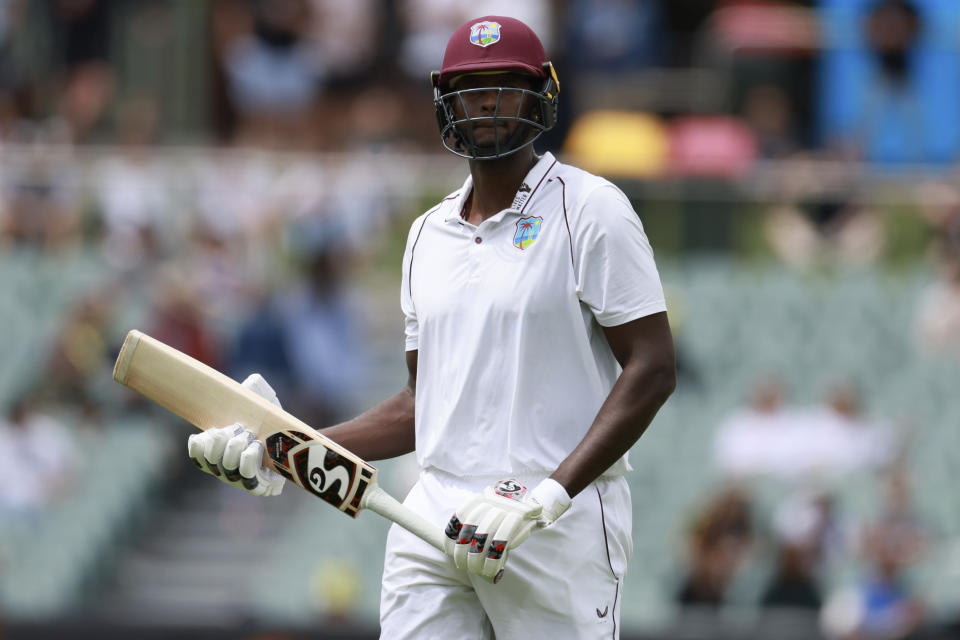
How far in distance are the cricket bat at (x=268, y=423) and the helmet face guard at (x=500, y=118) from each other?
783mm

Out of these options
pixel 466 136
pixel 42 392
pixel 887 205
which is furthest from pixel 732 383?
pixel 466 136

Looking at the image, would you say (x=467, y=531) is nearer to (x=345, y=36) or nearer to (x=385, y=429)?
(x=385, y=429)

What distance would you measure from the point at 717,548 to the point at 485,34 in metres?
5.53

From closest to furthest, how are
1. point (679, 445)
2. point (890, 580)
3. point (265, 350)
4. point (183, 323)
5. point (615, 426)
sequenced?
point (615, 426) < point (890, 580) < point (679, 445) < point (183, 323) < point (265, 350)

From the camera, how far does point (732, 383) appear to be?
10.6 meters

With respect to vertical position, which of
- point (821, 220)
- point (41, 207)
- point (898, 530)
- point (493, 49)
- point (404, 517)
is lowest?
point (898, 530)

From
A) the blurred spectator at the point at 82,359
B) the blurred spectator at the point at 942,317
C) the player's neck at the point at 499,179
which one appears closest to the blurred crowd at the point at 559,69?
the blurred spectator at the point at 942,317

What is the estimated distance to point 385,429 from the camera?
3.98 m

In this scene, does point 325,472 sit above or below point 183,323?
above

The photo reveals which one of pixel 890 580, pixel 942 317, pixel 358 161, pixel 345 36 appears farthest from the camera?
pixel 345 36

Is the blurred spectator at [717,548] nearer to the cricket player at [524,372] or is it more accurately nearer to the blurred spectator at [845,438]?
the blurred spectator at [845,438]

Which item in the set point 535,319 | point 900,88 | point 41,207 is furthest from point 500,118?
point 41,207

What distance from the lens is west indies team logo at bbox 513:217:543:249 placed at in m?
3.62

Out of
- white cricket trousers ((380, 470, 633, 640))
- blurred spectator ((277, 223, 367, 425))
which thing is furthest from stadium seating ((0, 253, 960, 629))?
white cricket trousers ((380, 470, 633, 640))
